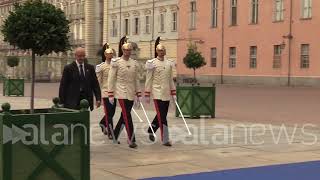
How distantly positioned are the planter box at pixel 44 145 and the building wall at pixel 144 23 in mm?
60492

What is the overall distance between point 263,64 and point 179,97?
37.3 meters

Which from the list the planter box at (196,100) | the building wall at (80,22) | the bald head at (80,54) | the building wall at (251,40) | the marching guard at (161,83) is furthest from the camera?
the building wall at (80,22)

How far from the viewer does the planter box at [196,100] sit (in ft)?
56.7

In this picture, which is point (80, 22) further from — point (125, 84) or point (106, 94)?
point (125, 84)

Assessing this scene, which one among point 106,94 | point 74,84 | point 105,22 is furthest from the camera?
point 105,22

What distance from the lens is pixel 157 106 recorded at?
11.4 m

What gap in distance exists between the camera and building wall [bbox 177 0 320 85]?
49.8 metres

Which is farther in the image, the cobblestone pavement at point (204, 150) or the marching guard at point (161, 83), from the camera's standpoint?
the marching guard at point (161, 83)

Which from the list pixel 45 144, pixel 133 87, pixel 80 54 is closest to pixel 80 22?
pixel 133 87

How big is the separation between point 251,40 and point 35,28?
4501cm

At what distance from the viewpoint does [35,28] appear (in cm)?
1244

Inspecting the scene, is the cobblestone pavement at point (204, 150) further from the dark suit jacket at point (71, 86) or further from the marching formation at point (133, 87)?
the dark suit jacket at point (71, 86)

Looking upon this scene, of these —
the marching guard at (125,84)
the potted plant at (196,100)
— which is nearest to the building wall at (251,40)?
the potted plant at (196,100)

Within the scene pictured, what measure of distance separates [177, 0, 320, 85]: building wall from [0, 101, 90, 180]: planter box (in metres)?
43.7
